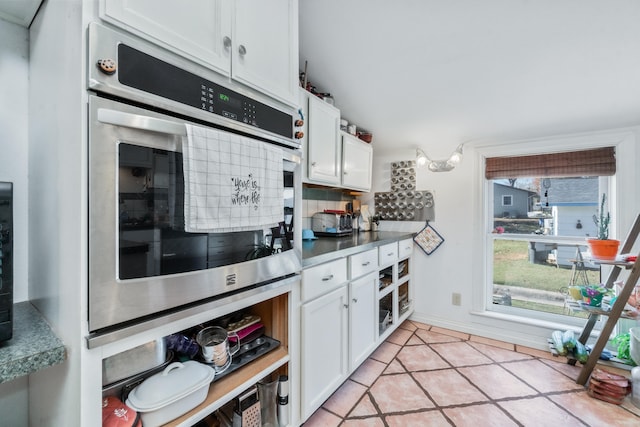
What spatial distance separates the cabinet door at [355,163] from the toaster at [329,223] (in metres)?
0.29

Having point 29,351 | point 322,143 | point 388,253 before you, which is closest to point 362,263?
point 388,253

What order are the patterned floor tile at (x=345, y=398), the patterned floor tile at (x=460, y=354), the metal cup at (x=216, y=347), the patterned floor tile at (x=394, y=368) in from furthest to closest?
the patterned floor tile at (x=460, y=354) < the patterned floor tile at (x=394, y=368) < the patterned floor tile at (x=345, y=398) < the metal cup at (x=216, y=347)

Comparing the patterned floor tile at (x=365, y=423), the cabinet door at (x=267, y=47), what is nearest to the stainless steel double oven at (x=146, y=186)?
the cabinet door at (x=267, y=47)

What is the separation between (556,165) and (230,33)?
2.70m

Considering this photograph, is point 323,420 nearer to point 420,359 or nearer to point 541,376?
point 420,359

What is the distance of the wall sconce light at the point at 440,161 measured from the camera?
260 centimetres

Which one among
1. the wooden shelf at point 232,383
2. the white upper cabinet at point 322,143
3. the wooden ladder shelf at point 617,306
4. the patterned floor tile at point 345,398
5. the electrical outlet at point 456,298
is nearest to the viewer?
the wooden shelf at point 232,383

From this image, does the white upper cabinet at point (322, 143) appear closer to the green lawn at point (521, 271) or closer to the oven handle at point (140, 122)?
the oven handle at point (140, 122)

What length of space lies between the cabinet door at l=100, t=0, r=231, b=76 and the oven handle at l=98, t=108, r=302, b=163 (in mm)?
219

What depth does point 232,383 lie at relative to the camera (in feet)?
3.41

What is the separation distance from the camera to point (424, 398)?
68.2 inches

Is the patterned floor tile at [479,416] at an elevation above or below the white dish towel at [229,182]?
below

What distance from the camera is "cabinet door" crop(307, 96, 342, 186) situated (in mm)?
1871

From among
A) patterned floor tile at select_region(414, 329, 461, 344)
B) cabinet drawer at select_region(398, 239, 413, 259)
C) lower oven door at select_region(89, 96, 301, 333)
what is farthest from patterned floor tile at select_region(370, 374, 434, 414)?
lower oven door at select_region(89, 96, 301, 333)
